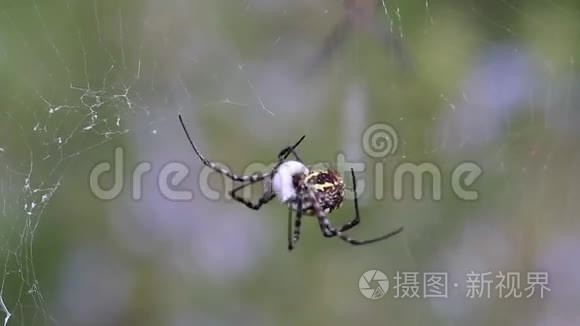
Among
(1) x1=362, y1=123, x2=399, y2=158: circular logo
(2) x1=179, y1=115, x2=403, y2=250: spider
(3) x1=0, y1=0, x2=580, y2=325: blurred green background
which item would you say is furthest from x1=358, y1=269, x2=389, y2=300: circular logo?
(2) x1=179, y1=115, x2=403, y2=250: spider

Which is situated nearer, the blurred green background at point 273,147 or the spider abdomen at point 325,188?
the spider abdomen at point 325,188

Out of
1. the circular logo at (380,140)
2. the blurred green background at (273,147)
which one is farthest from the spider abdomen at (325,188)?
the circular logo at (380,140)

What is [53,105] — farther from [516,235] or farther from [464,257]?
[516,235]

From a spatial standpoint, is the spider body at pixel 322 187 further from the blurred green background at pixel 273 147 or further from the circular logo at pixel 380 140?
the circular logo at pixel 380 140

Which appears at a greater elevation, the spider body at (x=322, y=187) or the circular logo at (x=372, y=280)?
the spider body at (x=322, y=187)

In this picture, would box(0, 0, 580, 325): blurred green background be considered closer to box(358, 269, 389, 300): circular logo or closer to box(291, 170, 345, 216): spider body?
box(358, 269, 389, 300): circular logo

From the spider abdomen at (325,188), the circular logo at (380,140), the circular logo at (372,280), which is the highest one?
the circular logo at (380,140)

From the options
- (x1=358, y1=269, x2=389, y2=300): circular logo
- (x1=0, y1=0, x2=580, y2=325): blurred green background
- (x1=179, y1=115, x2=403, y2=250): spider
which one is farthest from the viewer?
(x1=358, y1=269, x2=389, y2=300): circular logo
